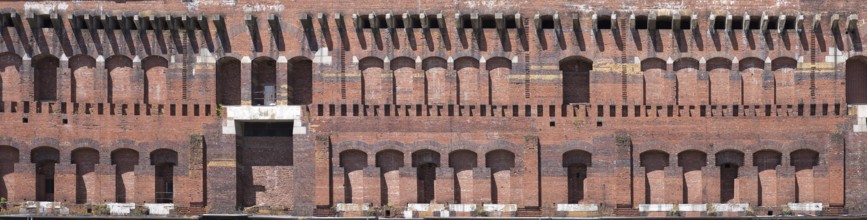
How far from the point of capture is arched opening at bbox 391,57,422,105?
6538 centimetres

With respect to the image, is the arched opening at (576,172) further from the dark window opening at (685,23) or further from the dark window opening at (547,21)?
the dark window opening at (685,23)

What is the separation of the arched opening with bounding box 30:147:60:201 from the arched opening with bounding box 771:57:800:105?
29.8m

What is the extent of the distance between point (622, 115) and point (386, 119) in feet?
31.7

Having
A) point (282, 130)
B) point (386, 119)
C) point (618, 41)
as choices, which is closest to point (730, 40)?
point (618, 41)

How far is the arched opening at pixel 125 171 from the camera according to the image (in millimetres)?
65688

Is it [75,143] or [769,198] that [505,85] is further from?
[75,143]

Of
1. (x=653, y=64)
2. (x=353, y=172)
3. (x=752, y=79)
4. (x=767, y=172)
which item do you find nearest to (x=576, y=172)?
(x=653, y=64)

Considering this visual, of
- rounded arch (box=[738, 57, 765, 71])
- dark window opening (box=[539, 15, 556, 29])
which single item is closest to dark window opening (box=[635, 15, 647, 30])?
dark window opening (box=[539, 15, 556, 29])

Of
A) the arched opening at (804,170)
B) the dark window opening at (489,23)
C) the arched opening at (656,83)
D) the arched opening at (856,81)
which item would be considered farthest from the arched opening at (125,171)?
the arched opening at (856,81)

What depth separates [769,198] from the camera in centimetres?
6512

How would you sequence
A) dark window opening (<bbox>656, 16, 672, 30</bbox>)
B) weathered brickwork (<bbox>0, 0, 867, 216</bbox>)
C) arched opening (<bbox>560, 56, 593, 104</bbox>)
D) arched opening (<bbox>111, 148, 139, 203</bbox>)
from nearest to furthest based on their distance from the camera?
weathered brickwork (<bbox>0, 0, 867, 216</bbox>)
dark window opening (<bbox>656, 16, 672, 30</bbox>)
arched opening (<bbox>111, 148, 139, 203</bbox>)
arched opening (<bbox>560, 56, 593, 104</bbox>)

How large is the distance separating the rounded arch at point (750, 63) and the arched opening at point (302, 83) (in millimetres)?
17800

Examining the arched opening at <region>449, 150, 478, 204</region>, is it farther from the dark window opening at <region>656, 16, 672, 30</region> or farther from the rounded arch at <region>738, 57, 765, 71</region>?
the rounded arch at <region>738, 57, 765, 71</region>

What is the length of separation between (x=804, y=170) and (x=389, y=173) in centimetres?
1704
